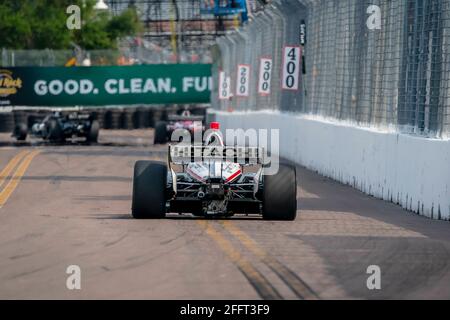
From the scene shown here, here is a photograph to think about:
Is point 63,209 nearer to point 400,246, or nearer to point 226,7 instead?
point 400,246

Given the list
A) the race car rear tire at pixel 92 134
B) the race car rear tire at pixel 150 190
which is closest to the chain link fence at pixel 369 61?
the race car rear tire at pixel 150 190

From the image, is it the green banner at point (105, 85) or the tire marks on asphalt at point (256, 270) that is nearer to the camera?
the tire marks on asphalt at point (256, 270)

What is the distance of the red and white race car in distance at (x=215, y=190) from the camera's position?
15586 mm

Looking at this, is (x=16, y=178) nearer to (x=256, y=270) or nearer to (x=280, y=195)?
(x=280, y=195)

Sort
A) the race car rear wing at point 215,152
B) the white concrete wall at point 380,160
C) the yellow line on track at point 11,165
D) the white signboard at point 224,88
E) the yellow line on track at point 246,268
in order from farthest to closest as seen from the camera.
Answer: the white signboard at point 224,88
the yellow line on track at point 11,165
the white concrete wall at point 380,160
the race car rear wing at point 215,152
the yellow line on track at point 246,268

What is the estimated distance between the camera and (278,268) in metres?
11.4

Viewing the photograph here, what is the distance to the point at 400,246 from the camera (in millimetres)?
13320

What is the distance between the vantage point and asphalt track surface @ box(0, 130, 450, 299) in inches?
402

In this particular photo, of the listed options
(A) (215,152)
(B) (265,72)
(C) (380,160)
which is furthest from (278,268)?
(B) (265,72)

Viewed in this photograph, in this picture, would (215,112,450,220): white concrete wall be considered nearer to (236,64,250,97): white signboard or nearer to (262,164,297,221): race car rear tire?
(262,164,297,221): race car rear tire

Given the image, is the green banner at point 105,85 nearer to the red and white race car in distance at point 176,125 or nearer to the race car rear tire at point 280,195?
the red and white race car in distance at point 176,125

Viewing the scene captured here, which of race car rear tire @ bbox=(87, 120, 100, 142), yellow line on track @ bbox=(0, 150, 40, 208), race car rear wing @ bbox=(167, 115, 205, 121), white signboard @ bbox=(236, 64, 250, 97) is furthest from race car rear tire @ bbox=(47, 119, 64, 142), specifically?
white signboard @ bbox=(236, 64, 250, 97)

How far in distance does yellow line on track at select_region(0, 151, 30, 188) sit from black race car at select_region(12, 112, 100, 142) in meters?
5.27

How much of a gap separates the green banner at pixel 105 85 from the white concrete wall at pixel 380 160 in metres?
16.8
